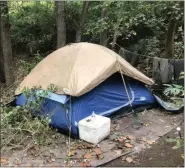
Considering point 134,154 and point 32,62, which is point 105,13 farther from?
point 134,154

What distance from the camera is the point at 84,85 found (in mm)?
4574

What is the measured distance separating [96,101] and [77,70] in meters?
0.62

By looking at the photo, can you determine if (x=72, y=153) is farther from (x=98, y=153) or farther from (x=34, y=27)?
(x=34, y=27)

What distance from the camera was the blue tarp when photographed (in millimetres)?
4520

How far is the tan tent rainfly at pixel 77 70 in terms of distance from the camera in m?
4.65

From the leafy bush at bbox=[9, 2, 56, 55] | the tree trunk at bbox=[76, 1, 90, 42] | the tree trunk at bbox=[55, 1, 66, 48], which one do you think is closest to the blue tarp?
the tree trunk at bbox=[55, 1, 66, 48]

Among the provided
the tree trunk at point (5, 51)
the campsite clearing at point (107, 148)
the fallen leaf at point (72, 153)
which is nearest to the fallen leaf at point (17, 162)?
the campsite clearing at point (107, 148)

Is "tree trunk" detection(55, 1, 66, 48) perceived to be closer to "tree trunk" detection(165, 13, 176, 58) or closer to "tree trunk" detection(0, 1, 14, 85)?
"tree trunk" detection(0, 1, 14, 85)

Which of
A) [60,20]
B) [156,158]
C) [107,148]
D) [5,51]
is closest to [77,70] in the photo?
[107,148]

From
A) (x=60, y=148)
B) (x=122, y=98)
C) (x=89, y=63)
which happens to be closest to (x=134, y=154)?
(x=60, y=148)

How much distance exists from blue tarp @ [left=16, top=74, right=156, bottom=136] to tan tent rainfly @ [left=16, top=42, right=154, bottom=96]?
0.54 feet

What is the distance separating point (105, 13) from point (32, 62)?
285 cm

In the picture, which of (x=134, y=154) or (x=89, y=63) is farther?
(x=89, y=63)

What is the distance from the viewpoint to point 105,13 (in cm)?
741
